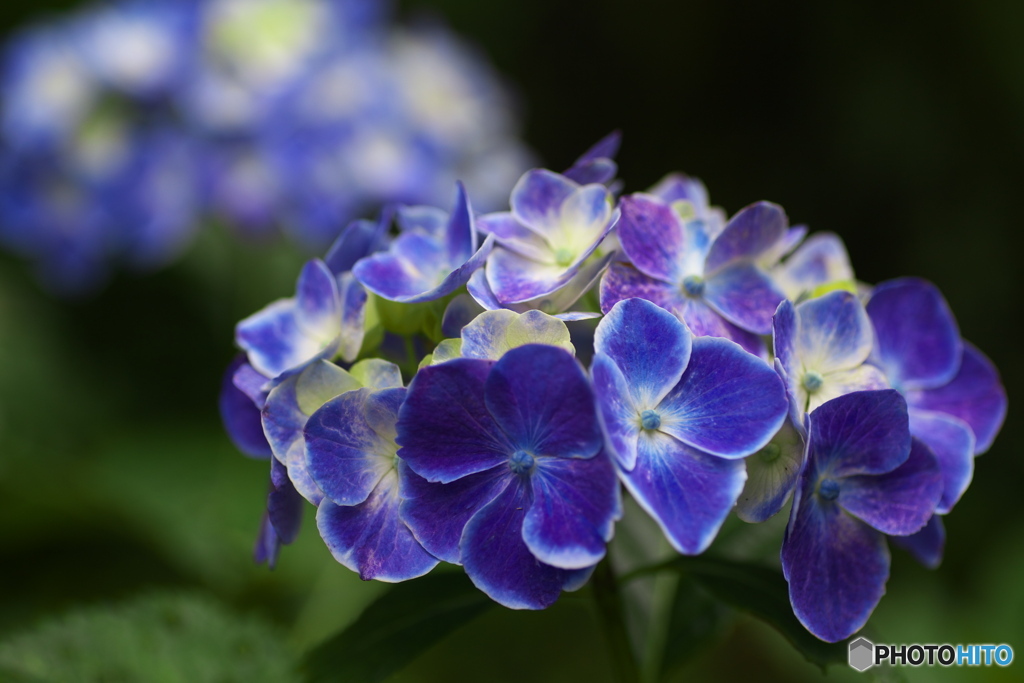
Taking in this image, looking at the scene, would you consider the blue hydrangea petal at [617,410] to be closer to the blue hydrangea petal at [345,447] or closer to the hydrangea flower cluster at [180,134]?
the blue hydrangea petal at [345,447]

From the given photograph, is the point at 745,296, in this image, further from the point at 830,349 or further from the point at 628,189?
the point at 628,189

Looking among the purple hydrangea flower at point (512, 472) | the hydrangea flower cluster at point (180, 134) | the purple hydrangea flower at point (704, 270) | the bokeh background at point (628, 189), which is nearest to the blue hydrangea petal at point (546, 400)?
the purple hydrangea flower at point (512, 472)

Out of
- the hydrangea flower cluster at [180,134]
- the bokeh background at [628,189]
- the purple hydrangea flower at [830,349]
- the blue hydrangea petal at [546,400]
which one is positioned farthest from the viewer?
the hydrangea flower cluster at [180,134]

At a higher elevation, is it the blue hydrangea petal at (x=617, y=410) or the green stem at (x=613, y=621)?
the blue hydrangea petal at (x=617, y=410)

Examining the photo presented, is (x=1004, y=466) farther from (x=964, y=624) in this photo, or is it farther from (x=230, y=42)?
(x=230, y=42)

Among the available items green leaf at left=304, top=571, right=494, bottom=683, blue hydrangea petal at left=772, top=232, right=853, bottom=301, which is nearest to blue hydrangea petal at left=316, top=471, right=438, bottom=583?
green leaf at left=304, top=571, right=494, bottom=683

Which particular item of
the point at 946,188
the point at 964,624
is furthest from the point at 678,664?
the point at 946,188

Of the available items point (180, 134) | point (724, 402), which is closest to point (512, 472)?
point (724, 402)
